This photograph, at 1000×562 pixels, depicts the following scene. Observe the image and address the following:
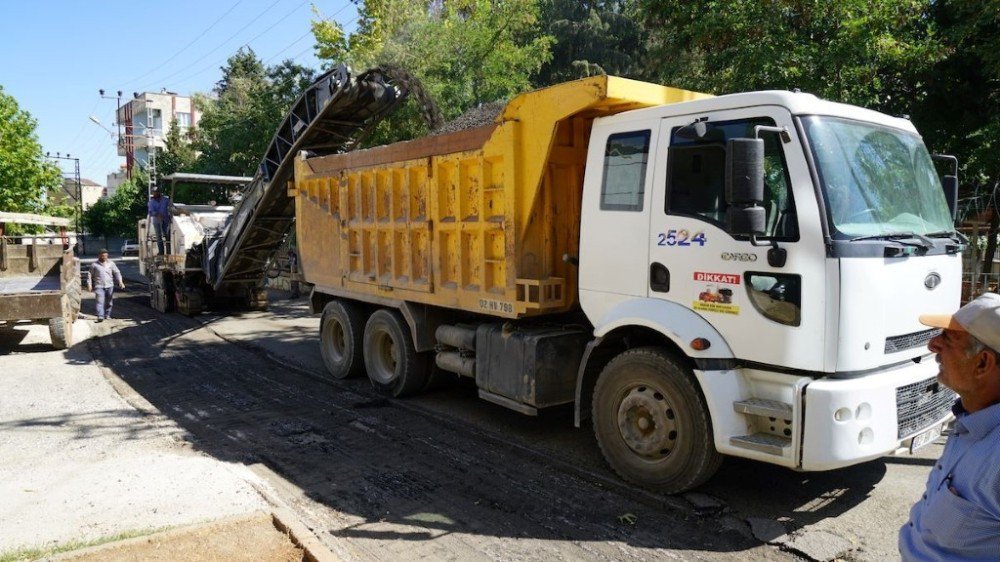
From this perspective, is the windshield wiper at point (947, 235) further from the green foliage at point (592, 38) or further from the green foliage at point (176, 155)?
the green foliage at point (176, 155)

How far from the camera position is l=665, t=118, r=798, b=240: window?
4.10 meters

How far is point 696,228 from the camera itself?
4453mm

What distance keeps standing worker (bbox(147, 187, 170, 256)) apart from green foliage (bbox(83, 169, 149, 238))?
23283 millimetres

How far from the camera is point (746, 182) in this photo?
3848 millimetres

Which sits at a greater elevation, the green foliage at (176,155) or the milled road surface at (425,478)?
the green foliage at (176,155)

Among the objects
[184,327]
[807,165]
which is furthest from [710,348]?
[184,327]

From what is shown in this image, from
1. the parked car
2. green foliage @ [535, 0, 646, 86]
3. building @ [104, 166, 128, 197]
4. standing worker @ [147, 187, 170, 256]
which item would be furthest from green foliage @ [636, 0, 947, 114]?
building @ [104, 166, 128, 197]

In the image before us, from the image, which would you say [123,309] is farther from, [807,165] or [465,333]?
[807,165]

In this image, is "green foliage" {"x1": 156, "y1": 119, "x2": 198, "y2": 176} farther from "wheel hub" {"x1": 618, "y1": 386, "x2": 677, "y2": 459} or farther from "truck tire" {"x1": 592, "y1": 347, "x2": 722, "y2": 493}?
"wheel hub" {"x1": 618, "y1": 386, "x2": 677, "y2": 459}

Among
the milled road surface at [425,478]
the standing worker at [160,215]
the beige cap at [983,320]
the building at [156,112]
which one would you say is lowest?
the milled road surface at [425,478]

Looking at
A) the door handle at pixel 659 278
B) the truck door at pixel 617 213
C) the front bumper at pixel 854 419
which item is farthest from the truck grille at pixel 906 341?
Answer: the truck door at pixel 617 213

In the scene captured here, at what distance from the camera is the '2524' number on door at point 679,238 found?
14.5 feet

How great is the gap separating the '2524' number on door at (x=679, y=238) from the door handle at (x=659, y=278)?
163mm

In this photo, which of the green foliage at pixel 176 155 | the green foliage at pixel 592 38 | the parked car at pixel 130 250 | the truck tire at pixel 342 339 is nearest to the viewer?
the truck tire at pixel 342 339
